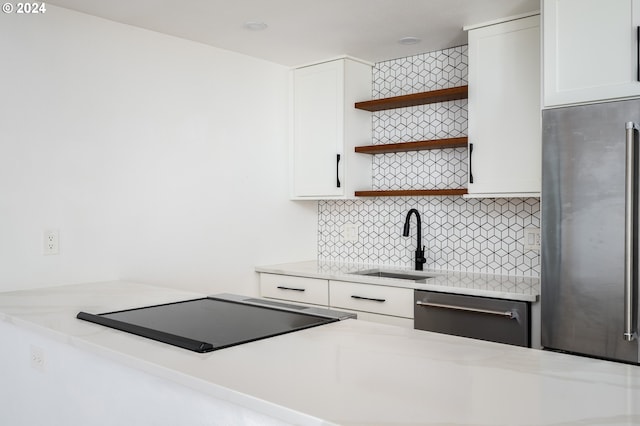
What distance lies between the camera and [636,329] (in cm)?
213

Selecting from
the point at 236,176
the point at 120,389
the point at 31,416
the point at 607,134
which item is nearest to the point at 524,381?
the point at 120,389

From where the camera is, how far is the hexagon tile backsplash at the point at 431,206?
324cm

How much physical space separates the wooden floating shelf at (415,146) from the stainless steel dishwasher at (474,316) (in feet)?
2.94

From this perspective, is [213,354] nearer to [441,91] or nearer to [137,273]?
[137,273]

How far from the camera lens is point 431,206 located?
358cm

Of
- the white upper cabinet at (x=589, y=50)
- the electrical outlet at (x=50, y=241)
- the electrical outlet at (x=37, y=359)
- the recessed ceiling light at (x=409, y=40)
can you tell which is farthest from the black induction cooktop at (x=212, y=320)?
the recessed ceiling light at (x=409, y=40)

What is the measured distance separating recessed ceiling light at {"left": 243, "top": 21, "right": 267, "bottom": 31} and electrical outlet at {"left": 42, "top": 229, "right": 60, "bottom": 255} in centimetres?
146

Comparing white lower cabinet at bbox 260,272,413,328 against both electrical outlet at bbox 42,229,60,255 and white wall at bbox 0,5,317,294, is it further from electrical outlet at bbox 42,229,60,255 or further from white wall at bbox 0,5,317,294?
electrical outlet at bbox 42,229,60,255

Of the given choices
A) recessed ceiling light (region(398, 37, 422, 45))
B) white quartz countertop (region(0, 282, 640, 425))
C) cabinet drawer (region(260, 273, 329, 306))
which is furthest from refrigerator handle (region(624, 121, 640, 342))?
cabinet drawer (region(260, 273, 329, 306))

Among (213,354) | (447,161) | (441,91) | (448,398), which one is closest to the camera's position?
(448,398)

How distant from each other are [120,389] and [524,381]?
1173 mm

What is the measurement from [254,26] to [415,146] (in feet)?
3.89

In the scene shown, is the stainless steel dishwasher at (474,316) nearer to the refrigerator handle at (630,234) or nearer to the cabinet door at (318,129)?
the refrigerator handle at (630,234)

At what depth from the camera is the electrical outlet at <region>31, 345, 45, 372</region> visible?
2073 mm
